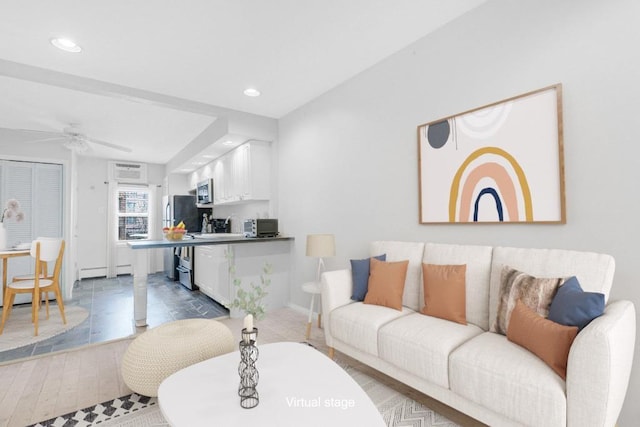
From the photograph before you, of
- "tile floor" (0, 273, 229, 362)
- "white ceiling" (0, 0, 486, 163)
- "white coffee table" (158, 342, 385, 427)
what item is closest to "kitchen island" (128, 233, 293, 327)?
"tile floor" (0, 273, 229, 362)

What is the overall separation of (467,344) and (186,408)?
145 cm

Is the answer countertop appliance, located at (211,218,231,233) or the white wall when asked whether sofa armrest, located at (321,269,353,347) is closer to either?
the white wall

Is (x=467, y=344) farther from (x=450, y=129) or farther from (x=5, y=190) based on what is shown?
(x=5, y=190)

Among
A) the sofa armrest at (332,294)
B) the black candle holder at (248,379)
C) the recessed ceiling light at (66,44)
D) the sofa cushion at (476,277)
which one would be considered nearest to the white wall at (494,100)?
the sofa cushion at (476,277)

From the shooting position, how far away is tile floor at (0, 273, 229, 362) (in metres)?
3.14

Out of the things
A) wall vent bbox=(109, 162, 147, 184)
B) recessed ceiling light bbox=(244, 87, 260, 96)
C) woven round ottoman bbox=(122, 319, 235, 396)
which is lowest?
woven round ottoman bbox=(122, 319, 235, 396)

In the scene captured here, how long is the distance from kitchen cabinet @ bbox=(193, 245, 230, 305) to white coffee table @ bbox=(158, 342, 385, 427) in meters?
2.50

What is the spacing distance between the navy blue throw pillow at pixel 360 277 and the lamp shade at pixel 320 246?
545mm

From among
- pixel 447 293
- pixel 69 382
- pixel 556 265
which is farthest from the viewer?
pixel 69 382

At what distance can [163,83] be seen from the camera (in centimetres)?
339

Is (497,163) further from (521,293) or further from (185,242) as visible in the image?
(185,242)

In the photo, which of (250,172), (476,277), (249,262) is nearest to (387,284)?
(476,277)

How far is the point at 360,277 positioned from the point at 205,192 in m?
4.24

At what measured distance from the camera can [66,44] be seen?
2.60m
